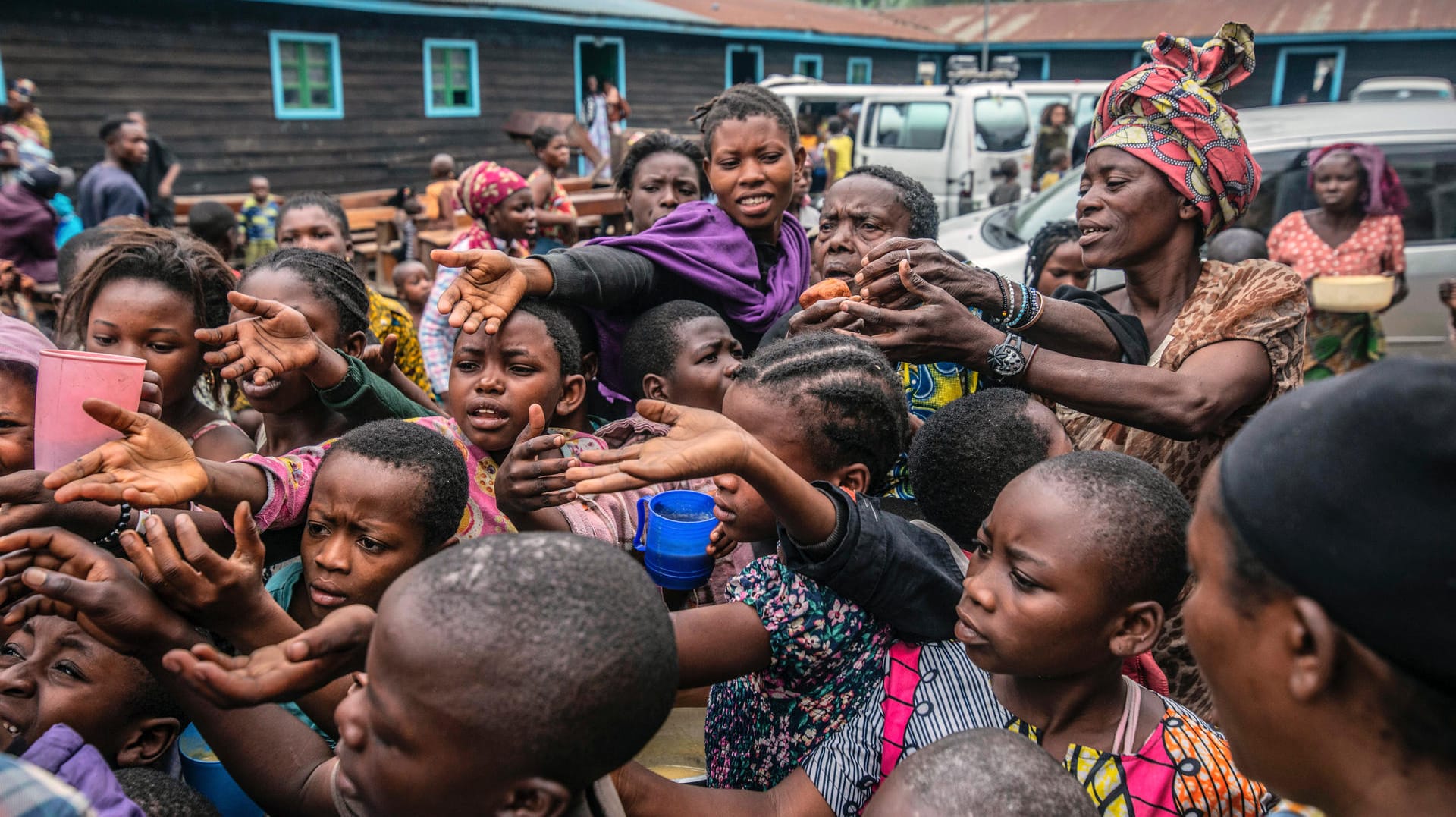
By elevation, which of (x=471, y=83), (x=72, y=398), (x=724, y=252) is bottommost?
(x=72, y=398)

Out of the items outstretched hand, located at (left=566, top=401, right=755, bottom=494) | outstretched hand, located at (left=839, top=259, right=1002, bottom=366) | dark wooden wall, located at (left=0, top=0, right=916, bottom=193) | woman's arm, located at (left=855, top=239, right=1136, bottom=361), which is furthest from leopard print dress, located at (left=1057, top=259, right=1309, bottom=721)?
dark wooden wall, located at (left=0, top=0, right=916, bottom=193)

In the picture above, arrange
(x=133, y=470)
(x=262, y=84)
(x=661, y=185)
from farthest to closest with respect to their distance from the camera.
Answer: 1. (x=262, y=84)
2. (x=661, y=185)
3. (x=133, y=470)

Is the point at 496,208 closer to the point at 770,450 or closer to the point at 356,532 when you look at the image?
the point at 356,532

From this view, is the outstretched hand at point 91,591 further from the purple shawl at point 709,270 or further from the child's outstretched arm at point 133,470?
the purple shawl at point 709,270

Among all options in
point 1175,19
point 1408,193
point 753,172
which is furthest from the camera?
point 1175,19

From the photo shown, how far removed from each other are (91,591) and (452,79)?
14.8 metres

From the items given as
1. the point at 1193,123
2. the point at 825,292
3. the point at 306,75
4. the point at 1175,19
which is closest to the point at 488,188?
the point at 825,292

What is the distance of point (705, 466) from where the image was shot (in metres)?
1.63

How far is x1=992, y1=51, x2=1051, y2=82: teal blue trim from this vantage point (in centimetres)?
2700

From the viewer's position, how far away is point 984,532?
1.87 metres

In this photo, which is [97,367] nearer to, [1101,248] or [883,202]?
[883,202]

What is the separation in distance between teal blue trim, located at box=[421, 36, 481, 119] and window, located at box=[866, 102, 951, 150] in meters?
6.00

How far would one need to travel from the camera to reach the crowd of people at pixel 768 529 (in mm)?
1088

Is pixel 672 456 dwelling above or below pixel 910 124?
below
